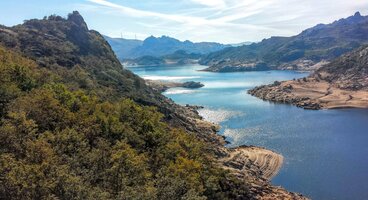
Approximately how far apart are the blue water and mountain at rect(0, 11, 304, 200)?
605 cm

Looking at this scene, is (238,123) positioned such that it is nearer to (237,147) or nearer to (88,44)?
(237,147)

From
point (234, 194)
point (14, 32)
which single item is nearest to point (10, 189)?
point (234, 194)

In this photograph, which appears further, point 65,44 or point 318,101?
point 318,101

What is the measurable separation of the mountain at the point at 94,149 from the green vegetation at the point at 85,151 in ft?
0.37

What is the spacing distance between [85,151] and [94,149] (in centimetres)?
264

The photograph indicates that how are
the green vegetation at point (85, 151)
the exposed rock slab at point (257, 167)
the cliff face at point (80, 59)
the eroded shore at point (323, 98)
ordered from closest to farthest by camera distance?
the green vegetation at point (85, 151)
the exposed rock slab at point (257, 167)
the cliff face at point (80, 59)
the eroded shore at point (323, 98)

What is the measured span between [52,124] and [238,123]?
91481mm

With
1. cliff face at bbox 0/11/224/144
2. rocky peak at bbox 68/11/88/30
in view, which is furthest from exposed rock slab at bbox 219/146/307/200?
rocky peak at bbox 68/11/88/30

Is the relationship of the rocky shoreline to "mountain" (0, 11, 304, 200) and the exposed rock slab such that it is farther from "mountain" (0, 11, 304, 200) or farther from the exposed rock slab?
"mountain" (0, 11, 304, 200)

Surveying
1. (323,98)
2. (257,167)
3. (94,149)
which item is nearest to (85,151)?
(94,149)

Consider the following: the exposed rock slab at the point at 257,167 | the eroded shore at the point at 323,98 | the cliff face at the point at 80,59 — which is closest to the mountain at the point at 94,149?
the exposed rock slab at the point at 257,167

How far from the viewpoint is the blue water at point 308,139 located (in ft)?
249

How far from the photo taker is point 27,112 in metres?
51.0

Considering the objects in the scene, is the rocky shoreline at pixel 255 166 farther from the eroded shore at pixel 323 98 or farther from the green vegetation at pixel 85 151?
the eroded shore at pixel 323 98
